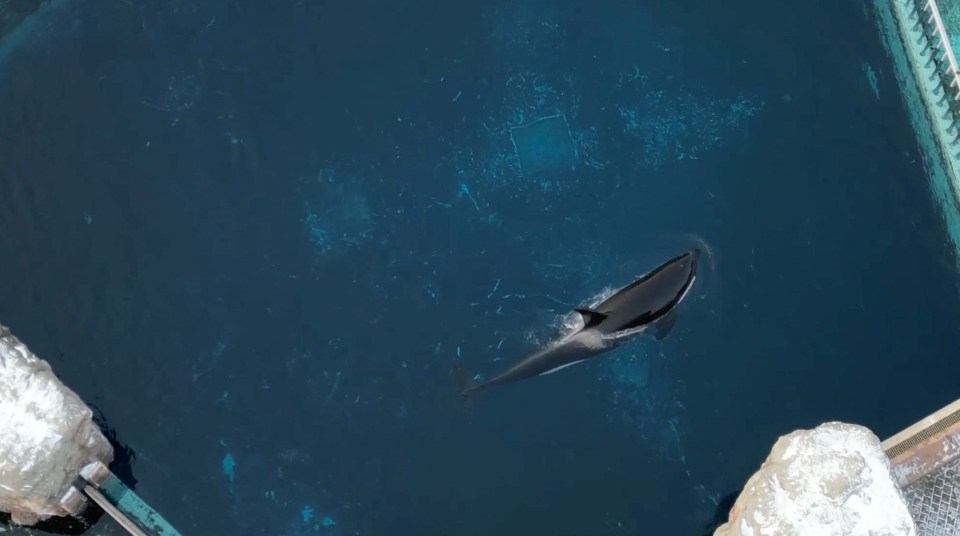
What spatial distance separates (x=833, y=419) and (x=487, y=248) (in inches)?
542

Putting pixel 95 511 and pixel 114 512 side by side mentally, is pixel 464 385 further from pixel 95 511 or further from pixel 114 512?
pixel 95 511

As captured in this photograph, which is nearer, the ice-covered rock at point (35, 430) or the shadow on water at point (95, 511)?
the ice-covered rock at point (35, 430)

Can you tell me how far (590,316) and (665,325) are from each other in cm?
304

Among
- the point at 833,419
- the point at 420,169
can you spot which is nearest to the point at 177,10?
the point at 420,169

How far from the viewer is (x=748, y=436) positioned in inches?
1204

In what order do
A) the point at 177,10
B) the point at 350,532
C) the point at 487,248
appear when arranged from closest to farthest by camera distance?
the point at 350,532, the point at 487,248, the point at 177,10

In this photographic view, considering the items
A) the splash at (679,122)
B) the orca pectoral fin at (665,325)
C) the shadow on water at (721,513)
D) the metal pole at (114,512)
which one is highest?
the metal pole at (114,512)

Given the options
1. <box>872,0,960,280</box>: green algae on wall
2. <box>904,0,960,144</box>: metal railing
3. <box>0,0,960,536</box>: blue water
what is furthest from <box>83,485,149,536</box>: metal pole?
<box>904,0,960,144</box>: metal railing

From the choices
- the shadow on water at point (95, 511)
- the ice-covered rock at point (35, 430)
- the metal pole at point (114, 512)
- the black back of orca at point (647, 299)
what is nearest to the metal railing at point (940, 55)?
the black back of orca at point (647, 299)

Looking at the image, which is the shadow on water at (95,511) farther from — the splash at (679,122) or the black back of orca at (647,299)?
the splash at (679,122)

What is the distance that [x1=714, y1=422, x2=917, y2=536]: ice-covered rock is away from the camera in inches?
953

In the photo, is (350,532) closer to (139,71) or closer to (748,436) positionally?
(748,436)

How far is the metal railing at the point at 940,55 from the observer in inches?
1305

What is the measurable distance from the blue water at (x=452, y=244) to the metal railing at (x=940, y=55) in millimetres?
1647
